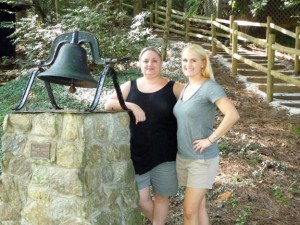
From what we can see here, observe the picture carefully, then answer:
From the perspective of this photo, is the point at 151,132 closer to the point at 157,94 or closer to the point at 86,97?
the point at 157,94

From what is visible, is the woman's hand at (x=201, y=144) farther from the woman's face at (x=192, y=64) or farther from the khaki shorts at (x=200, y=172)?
the woman's face at (x=192, y=64)

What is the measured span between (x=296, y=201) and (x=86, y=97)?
15.8 ft

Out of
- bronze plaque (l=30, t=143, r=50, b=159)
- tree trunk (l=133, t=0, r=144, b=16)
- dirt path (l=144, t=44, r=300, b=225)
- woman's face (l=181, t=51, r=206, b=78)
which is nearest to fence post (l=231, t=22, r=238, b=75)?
dirt path (l=144, t=44, r=300, b=225)

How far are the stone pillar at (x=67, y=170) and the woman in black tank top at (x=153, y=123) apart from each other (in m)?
0.08

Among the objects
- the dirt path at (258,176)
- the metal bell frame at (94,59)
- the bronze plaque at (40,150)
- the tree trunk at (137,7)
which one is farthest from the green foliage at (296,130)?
the tree trunk at (137,7)

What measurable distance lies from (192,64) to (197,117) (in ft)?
1.16

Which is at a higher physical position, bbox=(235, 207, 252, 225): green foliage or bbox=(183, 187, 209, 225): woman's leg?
bbox=(183, 187, 209, 225): woman's leg

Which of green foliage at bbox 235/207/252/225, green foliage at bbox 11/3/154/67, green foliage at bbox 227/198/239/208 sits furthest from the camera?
green foliage at bbox 11/3/154/67

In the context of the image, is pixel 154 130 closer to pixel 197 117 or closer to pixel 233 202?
pixel 197 117

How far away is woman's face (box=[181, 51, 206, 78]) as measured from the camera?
3.02 m

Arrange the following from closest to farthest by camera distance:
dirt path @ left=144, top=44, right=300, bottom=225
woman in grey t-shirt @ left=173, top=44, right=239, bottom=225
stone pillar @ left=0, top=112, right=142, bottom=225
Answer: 1. stone pillar @ left=0, top=112, right=142, bottom=225
2. woman in grey t-shirt @ left=173, top=44, right=239, bottom=225
3. dirt path @ left=144, top=44, right=300, bottom=225

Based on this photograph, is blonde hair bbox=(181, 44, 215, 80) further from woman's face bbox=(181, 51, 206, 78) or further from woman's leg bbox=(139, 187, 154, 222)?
woman's leg bbox=(139, 187, 154, 222)

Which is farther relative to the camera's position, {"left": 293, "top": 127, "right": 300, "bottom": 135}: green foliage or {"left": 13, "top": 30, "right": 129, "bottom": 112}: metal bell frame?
{"left": 293, "top": 127, "right": 300, "bottom": 135}: green foliage

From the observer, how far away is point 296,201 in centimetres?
435
